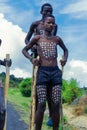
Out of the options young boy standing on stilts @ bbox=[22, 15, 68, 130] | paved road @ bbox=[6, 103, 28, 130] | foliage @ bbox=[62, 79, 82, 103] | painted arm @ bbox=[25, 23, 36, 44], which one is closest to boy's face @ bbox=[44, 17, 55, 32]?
young boy standing on stilts @ bbox=[22, 15, 68, 130]

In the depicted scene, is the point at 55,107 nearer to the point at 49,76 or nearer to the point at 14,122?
the point at 49,76

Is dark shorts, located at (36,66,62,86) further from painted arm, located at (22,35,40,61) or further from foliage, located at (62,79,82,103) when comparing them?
foliage, located at (62,79,82,103)

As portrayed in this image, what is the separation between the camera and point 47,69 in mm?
10070

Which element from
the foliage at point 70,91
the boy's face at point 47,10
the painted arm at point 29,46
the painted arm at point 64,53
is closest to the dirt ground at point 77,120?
the foliage at point 70,91

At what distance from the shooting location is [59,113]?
10094mm

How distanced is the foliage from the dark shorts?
16.0 m

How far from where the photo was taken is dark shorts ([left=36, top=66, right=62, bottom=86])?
32.8ft

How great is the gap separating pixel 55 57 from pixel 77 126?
8.44m

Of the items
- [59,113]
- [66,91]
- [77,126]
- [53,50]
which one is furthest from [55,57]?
[66,91]

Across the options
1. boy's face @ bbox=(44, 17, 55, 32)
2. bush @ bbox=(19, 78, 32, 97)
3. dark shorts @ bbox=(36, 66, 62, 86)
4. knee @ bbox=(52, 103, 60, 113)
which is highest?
bush @ bbox=(19, 78, 32, 97)

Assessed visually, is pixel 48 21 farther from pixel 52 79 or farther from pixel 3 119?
pixel 3 119

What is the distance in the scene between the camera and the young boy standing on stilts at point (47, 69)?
9922 mm

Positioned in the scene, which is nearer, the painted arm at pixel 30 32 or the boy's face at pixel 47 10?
the boy's face at pixel 47 10

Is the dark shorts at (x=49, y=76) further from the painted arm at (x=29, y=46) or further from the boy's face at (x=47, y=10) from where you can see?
the boy's face at (x=47, y=10)
